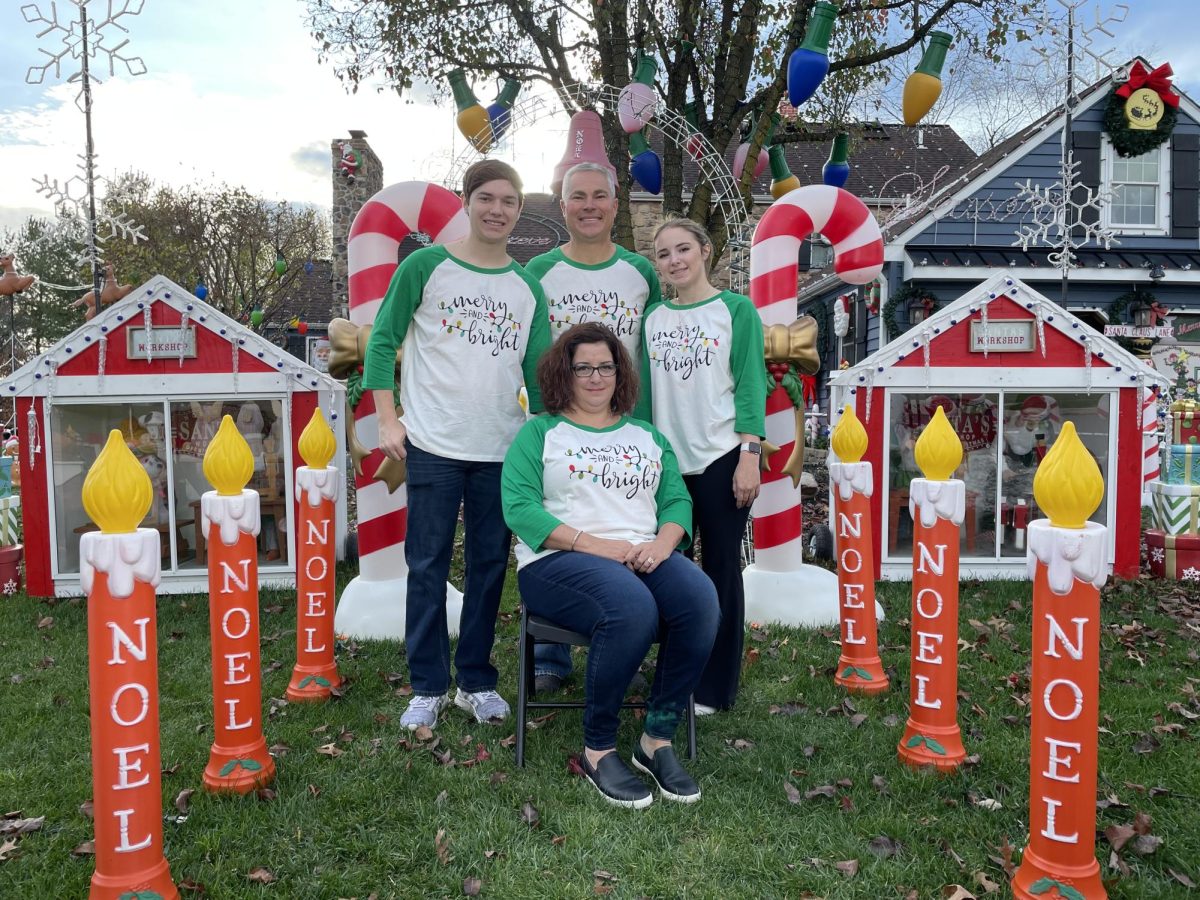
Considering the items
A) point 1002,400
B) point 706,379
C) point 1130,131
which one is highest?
point 1130,131

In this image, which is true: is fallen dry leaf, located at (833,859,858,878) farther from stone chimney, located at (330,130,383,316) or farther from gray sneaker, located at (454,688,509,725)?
stone chimney, located at (330,130,383,316)

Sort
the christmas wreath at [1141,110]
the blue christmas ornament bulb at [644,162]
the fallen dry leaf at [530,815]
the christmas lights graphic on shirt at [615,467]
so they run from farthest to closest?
1. the christmas wreath at [1141,110]
2. the blue christmas ornament bulb at [644,162]
3. the christmas lights graphic on shirt at [615,467]
4. the fallen dry leaf at [530,815]

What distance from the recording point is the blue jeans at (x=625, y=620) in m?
2.65

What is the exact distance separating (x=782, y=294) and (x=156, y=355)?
400 centimetres

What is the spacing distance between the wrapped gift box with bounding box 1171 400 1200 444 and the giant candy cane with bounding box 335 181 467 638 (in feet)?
17.7

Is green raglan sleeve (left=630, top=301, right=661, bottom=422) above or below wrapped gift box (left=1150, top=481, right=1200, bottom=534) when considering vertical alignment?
above

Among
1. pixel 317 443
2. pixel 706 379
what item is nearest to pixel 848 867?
pixel 706 379

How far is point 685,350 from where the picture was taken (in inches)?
128

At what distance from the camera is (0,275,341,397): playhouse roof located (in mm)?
5418

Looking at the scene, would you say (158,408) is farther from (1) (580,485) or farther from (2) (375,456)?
(1) (580,485)

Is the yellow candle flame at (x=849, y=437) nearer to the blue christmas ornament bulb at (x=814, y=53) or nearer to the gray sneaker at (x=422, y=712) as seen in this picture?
the gray sneaker at (x=422, y=712)

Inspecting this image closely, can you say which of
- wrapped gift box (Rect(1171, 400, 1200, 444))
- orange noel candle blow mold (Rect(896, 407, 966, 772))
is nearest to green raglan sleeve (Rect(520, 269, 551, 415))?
orange noel candle blow mold (Rect(896, 407, 966, 772))

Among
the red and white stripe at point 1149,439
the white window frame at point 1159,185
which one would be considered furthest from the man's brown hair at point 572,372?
the white window frame at point 1159,185


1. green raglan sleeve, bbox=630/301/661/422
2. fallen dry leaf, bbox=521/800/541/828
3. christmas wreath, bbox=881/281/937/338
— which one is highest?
christmas wreath, bbox=881/281/937/338
